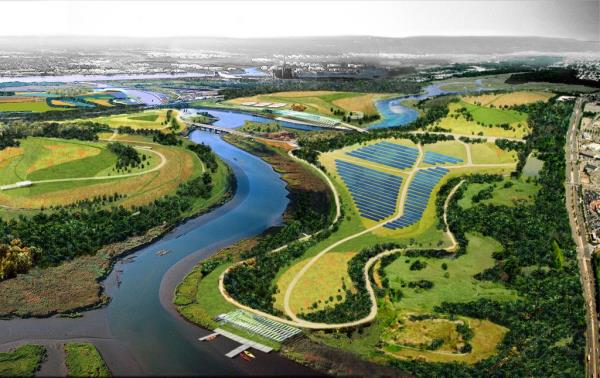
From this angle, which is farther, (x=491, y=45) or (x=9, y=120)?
(x=491, y=45)

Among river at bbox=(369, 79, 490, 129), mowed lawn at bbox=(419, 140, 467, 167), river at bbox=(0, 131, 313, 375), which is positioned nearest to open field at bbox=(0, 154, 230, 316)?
river at bbox=(0, 131, 313, 375)

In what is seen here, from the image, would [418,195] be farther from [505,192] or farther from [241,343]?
[241,343]

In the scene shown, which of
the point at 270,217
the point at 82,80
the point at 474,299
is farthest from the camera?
the point at 82,80

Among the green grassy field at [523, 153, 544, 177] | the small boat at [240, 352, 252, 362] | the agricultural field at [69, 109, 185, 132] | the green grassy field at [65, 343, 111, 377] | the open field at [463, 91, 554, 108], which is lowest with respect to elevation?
the green grassy field at [65, 343, 111, 377]

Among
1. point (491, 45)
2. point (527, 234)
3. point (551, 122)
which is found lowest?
point (527, 234)

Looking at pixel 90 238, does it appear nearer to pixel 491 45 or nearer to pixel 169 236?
pixel 169 236

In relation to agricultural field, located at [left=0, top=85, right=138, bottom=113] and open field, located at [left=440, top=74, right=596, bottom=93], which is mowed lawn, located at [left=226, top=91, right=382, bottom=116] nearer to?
open field, located at [left=440, top=74, right=596, bottom=93]

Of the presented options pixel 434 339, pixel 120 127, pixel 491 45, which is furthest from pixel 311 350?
pixel 491 45
